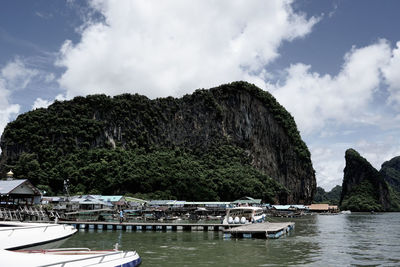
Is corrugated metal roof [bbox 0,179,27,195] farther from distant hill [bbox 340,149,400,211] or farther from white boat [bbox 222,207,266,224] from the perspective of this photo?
distant hill [bbox 340,149,400,211]

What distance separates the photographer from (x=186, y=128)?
14538 cm

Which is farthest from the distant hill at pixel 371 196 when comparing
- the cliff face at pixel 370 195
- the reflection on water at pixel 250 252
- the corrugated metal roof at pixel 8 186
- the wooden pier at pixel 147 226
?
the corrugated metal roof at pixel 8 186

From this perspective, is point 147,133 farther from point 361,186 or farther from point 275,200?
point 361,186

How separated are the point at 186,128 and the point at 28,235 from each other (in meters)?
127

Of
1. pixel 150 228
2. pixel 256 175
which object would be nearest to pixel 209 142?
pixel 256 175

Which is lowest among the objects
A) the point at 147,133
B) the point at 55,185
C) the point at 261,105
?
the point at 55,185

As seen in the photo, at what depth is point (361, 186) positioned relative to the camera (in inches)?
7756

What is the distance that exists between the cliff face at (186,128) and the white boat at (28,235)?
98.3m

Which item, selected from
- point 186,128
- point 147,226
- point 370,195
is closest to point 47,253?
point 147,226

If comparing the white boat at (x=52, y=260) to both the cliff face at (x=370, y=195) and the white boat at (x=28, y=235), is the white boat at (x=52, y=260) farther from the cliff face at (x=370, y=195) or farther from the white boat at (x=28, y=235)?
the cliff face at (x=370, y=195)

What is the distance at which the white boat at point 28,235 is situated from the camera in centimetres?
1688

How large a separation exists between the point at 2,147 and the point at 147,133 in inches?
1866

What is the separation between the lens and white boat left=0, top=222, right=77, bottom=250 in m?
16.9

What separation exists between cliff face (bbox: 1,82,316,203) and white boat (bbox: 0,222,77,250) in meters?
98.3
